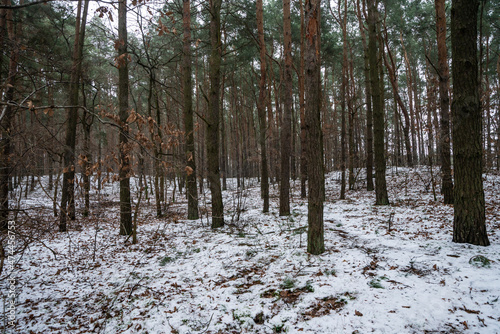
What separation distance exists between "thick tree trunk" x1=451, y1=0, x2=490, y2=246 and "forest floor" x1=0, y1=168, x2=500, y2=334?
50cm

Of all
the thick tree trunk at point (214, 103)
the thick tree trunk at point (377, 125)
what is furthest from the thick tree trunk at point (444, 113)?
the thick tree trunk at point (214, 103)

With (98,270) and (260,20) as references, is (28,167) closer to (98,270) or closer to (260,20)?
(98,270)

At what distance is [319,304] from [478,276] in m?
2.10

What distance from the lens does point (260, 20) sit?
936cm

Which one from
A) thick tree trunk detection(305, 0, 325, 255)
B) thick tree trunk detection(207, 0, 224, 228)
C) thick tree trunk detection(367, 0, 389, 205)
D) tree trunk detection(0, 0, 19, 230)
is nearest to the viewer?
tree trunk detection(0, 0, 19, 230)

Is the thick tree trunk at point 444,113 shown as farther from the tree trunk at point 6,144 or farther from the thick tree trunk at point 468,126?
the tree trunk at point 6,144

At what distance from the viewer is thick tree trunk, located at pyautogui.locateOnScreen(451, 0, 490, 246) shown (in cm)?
406

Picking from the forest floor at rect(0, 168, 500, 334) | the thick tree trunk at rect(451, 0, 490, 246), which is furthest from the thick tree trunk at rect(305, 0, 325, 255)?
the thick tree trunk at rect(451, 0, 490, 246)

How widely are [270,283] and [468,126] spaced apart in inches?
162

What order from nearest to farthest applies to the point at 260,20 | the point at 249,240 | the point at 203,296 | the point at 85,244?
1. the point at 203,296
2. the point at 249,240
3. the point at 85,244
4. the point at 260,20

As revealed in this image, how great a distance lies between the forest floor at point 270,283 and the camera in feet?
9.41

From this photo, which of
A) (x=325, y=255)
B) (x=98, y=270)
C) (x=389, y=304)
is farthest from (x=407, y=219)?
(x=98, y=270)

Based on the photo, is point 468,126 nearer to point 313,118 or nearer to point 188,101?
point 313,118

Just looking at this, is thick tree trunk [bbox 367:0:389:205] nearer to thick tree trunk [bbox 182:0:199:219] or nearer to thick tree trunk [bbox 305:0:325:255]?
thick tree trunk [bbox 305:0:325:255]
